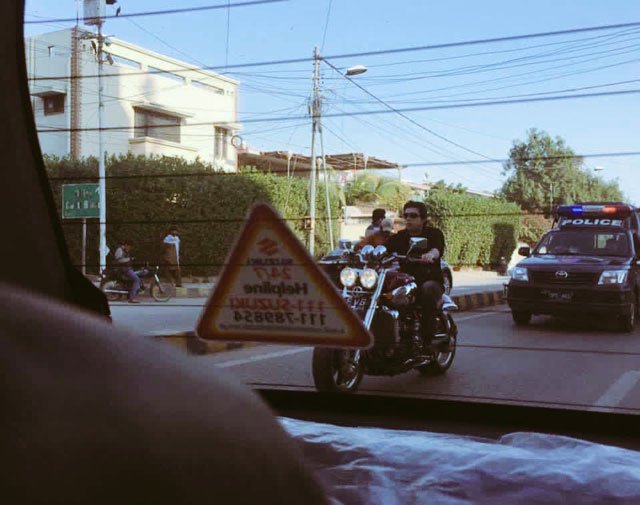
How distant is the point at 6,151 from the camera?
1.87 metres

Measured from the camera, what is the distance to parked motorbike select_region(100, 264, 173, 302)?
228 cm

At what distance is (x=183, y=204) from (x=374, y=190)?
70cm

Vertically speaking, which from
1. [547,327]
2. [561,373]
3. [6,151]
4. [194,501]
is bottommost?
[561,373]

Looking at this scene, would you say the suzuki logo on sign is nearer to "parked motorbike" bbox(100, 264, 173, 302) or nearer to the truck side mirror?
"parked motorbike" bbox(100, 264, 173, 302)

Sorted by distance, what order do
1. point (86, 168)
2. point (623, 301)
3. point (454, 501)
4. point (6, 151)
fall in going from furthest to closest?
1. point (623, 301)
2. point (86, 168)
3. point (6, 151)
4. point (454, 501)

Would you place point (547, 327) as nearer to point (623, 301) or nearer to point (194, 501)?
point (623, 301)

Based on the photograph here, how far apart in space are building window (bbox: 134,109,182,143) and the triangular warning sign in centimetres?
44

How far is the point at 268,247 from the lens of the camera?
2.00 meters

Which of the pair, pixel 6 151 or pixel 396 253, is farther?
pixel 396 253

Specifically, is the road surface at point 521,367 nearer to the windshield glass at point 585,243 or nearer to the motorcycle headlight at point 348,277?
the windshield glass at point 585,243

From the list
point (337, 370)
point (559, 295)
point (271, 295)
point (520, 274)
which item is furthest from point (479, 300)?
point (271, 295)

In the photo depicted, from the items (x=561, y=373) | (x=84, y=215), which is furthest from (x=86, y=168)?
(x=561, y=373)

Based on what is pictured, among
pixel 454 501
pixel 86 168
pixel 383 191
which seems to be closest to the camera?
pixel 454 501

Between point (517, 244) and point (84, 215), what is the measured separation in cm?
140
